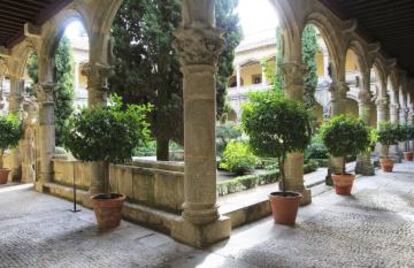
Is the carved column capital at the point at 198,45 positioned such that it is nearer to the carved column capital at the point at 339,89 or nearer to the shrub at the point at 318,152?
the carved column capital at the point at 339,89

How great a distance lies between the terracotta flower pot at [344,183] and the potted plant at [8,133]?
7.89 m

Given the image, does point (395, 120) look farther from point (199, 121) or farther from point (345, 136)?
point (199, 121)

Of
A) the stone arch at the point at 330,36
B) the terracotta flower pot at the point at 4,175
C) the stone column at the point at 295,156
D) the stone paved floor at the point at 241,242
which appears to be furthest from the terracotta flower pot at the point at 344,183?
the terracotta flower pot at the point at 4,175

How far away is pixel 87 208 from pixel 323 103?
52.3ft

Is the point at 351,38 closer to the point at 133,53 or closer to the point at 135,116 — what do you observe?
the point at 133,53

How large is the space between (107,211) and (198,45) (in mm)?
2533

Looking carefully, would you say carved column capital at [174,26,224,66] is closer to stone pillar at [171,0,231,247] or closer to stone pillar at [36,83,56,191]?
stone pillar at [171,0,231,247]

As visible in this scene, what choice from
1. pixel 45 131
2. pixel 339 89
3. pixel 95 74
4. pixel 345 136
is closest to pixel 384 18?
pixel 339 89

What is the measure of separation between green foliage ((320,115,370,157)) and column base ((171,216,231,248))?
10.7 feet

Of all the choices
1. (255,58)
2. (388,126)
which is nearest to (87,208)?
(388,126)

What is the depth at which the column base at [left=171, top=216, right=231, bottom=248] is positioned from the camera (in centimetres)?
378

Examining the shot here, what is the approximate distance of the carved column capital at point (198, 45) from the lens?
3.84 metres

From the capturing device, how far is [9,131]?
842cm

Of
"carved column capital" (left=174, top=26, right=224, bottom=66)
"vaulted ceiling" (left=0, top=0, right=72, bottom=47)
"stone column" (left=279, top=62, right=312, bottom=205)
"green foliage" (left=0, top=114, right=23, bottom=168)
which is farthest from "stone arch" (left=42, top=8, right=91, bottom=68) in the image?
"stone column" (left=279, top=62, right=312, bottom=205)
